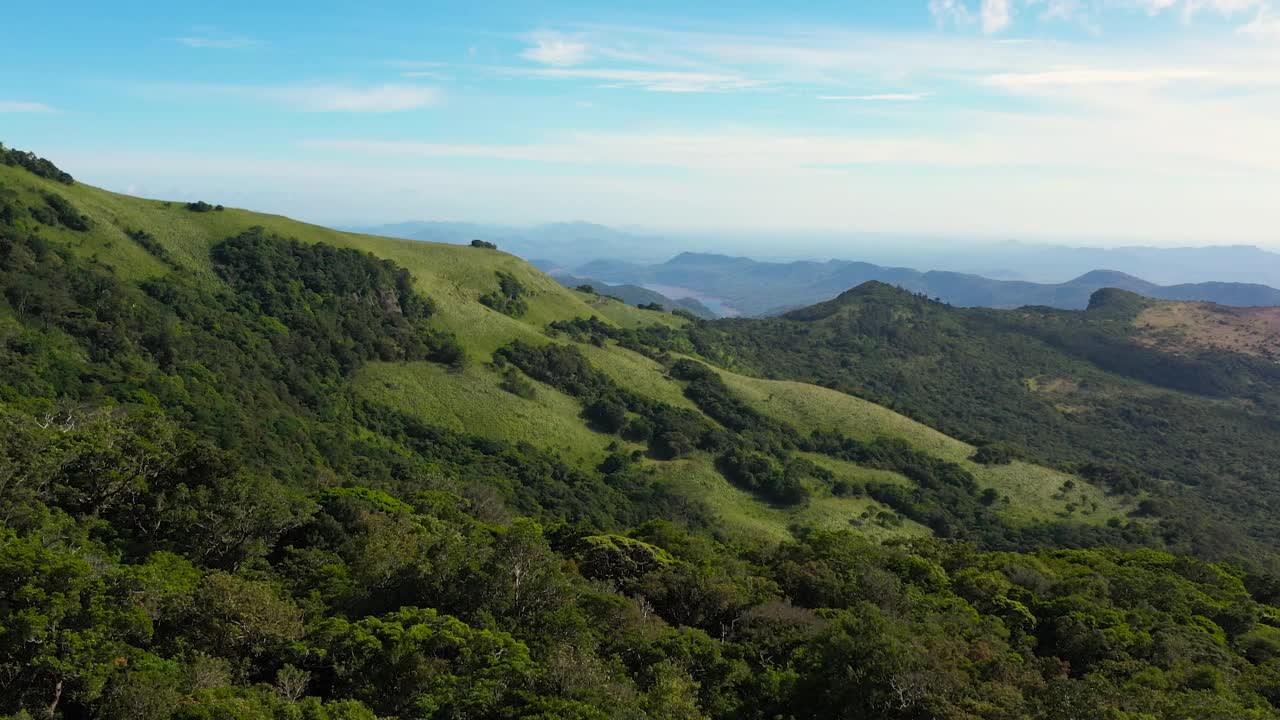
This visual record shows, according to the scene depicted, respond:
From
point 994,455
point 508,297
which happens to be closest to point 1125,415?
point 994,455

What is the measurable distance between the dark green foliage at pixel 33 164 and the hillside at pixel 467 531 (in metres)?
0.84

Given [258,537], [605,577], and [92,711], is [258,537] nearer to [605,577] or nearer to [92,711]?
[92,711]

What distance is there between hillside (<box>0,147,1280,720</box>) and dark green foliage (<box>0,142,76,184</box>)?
33.2 inches

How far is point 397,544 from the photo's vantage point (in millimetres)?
33125

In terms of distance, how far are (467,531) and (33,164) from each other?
94.5m

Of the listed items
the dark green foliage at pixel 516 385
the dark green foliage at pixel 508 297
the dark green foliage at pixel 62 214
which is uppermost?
the dark green foliage at pixel 62 214

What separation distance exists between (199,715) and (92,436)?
75.6ft

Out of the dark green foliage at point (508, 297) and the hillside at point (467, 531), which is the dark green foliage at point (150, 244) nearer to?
the hillside at point (467, 531)

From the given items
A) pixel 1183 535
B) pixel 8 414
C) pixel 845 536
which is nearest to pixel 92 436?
pixel 8 414

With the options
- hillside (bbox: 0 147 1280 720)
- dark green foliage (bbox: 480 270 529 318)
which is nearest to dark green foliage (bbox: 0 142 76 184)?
hillside (bbox: 0 147 1280 720)

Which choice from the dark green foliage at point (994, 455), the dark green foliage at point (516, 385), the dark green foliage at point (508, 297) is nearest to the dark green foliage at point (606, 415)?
the dark green foliage at point (516, 385)

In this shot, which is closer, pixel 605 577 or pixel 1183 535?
pixel 605 577

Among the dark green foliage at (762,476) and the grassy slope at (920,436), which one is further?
the grassy slope at (920,436)

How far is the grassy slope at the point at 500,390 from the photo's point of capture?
289 feet
